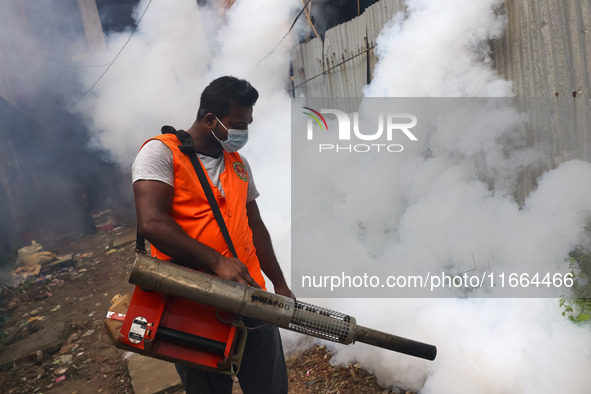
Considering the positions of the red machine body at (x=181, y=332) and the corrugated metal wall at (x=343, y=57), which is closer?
the red machine body at (x=181, y=332)

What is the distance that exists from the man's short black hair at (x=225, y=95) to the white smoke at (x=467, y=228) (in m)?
1.98

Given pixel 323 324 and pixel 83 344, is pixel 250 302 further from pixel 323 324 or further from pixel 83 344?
A: pixel 83 344

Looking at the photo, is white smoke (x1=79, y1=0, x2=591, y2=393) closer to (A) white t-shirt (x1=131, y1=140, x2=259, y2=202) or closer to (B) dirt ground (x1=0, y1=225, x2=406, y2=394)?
(B) dirt ground (x1=0, y1=225, x2=406, y2=394)

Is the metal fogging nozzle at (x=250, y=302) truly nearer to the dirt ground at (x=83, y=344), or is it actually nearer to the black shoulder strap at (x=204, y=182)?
Answer: the black shoulder strap at (x=204, y=182)

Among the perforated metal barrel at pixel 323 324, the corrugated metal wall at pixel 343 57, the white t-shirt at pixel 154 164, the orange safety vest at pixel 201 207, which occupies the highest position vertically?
the corrugated metal wall at pixel 343 57

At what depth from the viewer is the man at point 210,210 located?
170 cm

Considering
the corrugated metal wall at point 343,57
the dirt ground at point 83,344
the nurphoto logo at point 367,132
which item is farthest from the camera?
the corrugated metal wall at point 343,57

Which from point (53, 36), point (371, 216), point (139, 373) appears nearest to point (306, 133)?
point (371, 216)

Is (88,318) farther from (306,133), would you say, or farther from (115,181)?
(115,181)

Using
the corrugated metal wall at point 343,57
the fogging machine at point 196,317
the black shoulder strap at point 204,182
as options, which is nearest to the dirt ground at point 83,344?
the fogging machine at point 196,317

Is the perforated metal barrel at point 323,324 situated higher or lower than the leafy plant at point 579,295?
higher

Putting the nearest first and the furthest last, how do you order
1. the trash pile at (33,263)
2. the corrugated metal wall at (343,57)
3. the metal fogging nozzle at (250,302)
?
the metal fogging nozzle at (250,302), the corrugated metal wall at (343,57), the trash pile at (33,263)

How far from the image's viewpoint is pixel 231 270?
5.70 ft

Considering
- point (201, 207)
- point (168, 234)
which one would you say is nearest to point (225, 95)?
point (201, 207)
